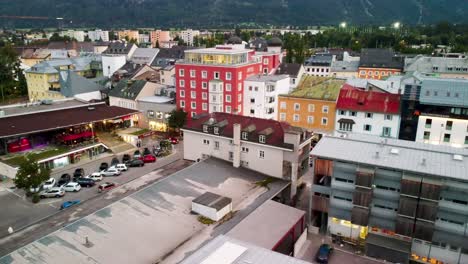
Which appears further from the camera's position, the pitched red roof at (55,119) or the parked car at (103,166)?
the pitched red roof at (55,119)

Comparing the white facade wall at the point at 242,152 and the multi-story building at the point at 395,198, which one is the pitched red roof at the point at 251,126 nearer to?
the white facade wall at the point at 242,152

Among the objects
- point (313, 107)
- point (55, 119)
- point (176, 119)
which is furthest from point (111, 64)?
point (313, 107)

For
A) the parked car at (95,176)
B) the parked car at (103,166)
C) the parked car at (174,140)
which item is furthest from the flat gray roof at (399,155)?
the parked car at (174,140)

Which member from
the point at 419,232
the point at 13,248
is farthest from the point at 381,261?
the point at 13,248

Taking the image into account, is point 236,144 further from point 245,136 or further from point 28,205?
point 28,205

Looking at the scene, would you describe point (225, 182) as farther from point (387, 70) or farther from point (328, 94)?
point (387, 70)

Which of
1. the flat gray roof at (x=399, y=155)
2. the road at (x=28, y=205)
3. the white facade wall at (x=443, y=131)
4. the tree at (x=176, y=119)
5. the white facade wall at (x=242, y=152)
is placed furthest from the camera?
the tree at (x=176, y=119)
